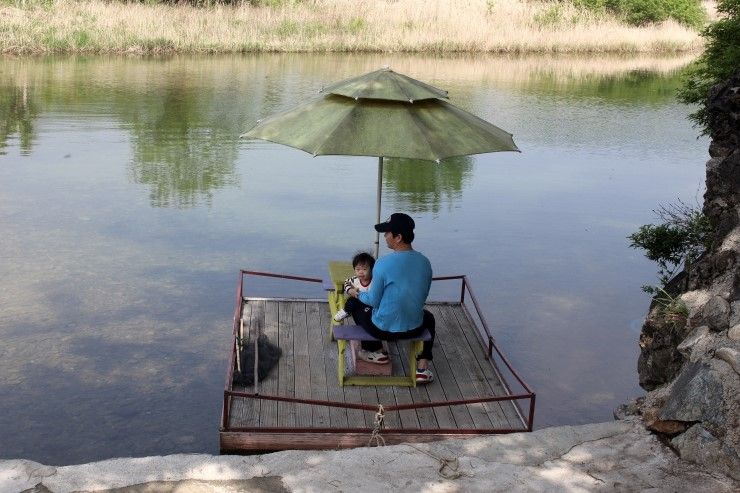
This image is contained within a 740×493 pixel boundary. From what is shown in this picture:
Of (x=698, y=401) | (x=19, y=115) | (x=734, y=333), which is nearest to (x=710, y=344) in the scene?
(x=734, y=333)

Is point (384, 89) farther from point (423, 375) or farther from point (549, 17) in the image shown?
point (549, 17)

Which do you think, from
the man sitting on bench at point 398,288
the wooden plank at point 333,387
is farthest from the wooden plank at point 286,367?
the man sitting on bench at point 398,288

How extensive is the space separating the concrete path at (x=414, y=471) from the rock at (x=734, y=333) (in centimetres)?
87

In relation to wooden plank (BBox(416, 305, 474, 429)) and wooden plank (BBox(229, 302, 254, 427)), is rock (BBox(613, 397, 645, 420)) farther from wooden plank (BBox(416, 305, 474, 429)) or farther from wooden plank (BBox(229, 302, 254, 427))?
wooden plank (BBox(229, 302, 254, 427))

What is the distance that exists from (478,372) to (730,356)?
6.40 feet

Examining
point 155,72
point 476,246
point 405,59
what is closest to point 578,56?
point 405,59

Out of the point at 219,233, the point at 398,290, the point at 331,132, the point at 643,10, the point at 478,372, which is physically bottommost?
the point at 219,233

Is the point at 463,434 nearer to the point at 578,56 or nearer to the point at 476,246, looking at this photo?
the point at 476,246

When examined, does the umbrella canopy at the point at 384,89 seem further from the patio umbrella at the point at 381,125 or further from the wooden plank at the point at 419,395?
the wooden plank at the point at 419,395

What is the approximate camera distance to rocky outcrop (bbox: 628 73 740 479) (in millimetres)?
5855

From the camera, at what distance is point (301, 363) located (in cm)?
739

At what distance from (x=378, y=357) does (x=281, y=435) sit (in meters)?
1.10

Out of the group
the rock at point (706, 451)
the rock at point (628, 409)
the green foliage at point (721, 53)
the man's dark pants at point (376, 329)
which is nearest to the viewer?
the rock at point (706, 451)

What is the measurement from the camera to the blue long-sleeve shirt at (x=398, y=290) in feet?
22.0
